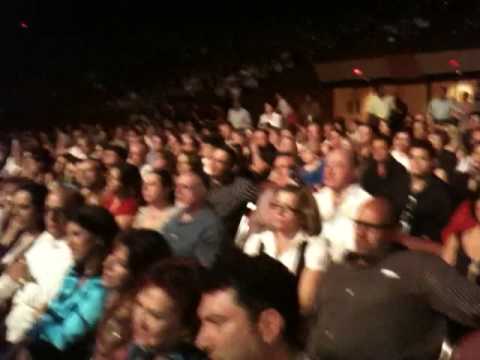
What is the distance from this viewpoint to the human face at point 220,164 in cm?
586

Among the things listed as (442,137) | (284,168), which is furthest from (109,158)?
(442,137)

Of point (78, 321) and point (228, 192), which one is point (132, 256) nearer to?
point (78, 321)

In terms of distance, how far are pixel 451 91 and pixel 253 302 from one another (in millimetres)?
12242

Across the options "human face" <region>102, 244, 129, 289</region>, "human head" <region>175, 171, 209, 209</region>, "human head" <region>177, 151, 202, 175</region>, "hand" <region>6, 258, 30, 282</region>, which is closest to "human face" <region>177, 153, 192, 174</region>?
"human head" <region>177, 151, 202, 175</region>

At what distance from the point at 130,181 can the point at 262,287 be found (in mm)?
3522

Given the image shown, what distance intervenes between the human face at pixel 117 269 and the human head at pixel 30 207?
1605 millimetres

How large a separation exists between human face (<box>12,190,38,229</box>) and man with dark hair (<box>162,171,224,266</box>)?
826 mm

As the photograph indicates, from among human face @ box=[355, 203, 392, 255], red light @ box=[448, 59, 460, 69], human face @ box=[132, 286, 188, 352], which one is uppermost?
human face @ box=[132, 286, 188, 352]

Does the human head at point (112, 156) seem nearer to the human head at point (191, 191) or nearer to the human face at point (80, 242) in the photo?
the human head at point (191, 191)

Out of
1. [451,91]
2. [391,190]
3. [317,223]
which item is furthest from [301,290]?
[451,91]

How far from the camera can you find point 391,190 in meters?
5.90

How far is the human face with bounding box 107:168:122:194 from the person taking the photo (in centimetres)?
579

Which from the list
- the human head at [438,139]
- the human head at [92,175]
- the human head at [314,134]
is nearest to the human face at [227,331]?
the human head at [92,175]

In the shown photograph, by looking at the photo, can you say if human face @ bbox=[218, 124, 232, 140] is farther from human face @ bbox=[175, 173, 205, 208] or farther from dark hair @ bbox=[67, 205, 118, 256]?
dark hair @ bbox=[67, 205, 118, 256]
